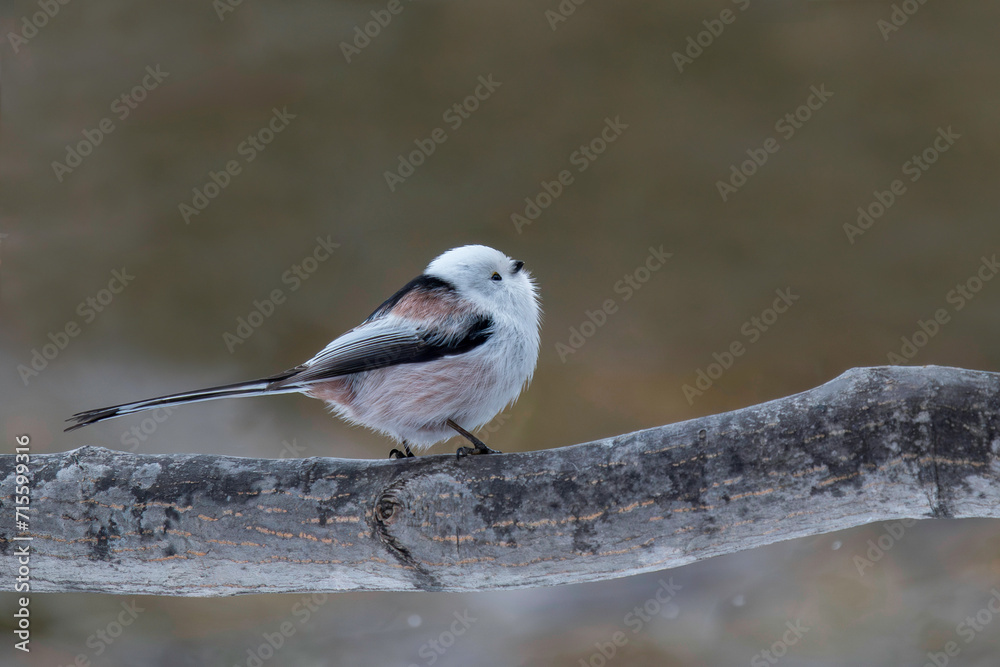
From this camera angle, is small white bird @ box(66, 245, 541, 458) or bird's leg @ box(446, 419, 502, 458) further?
small white bird @ box(66, 245, 541, 458)

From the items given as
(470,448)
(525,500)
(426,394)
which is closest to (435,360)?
(426,394)

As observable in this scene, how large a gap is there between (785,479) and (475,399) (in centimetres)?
70

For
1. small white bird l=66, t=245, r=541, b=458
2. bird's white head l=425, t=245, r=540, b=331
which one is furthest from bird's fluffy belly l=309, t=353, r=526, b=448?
bird's white head l=425, t=245, r=540, b=331

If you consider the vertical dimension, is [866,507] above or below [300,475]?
below

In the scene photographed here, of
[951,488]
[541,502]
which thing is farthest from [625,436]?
[951,488]

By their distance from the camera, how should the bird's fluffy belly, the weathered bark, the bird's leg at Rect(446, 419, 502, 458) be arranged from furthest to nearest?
the bird's fluffy belly < the bird's leg at Rect(446, 419, 502, 458) < the weathered bark

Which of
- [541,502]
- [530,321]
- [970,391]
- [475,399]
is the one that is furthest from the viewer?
[530,321]

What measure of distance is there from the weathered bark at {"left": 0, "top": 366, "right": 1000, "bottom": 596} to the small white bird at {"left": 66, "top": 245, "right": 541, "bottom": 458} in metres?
Answer: 0.22

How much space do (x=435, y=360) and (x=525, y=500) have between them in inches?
17.4

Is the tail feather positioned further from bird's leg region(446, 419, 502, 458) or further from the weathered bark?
bird's leg region(446, 419, 502, 458)

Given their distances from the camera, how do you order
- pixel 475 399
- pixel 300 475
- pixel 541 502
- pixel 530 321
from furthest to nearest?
pixel 530 321
pixel 475 399
pixel 300 475
pixel 541 502

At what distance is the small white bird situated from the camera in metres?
1.68

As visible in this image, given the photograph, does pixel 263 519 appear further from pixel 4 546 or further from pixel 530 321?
pixel 530 321

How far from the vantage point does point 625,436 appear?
1.38 m
